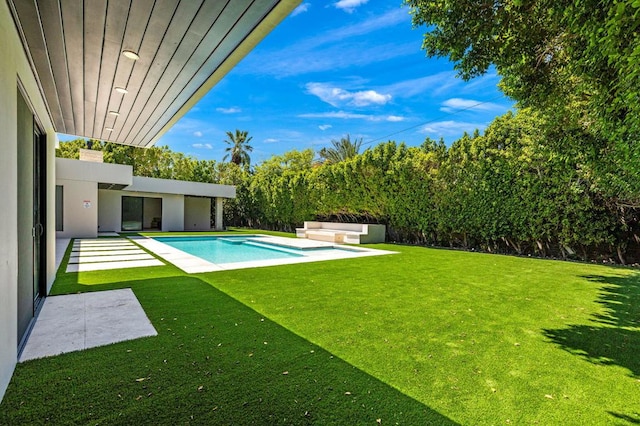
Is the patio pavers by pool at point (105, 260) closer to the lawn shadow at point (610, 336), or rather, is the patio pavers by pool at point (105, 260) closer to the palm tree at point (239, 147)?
the lawn shadow at point (610, 336)

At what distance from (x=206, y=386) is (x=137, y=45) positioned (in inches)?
135

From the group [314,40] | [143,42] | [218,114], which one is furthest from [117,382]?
[218,114]

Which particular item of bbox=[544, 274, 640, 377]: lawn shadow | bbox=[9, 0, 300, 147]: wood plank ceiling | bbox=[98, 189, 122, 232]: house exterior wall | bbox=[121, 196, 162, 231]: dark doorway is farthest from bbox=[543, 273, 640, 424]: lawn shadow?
bbox=[121, 196, 162, 231]: dark doorway

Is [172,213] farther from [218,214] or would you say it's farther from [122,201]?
[218,214]

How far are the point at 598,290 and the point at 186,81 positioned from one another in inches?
324

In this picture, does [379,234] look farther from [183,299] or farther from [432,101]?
[432,101]

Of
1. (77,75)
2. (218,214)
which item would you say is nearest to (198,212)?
(218,214)

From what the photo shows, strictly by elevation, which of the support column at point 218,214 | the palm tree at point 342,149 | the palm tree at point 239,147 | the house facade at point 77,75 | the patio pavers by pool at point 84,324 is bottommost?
the patio pavers by pool at point 84,324

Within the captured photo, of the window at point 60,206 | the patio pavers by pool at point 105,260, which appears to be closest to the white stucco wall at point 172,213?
the window at point 60,206

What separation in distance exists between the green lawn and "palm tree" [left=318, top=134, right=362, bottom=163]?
2603 cm

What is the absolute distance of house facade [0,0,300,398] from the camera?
2562mm

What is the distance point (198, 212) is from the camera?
→ 26750 millimetres

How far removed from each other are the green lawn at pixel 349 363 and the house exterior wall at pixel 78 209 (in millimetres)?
11417

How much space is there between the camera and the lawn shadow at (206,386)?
215 cm
